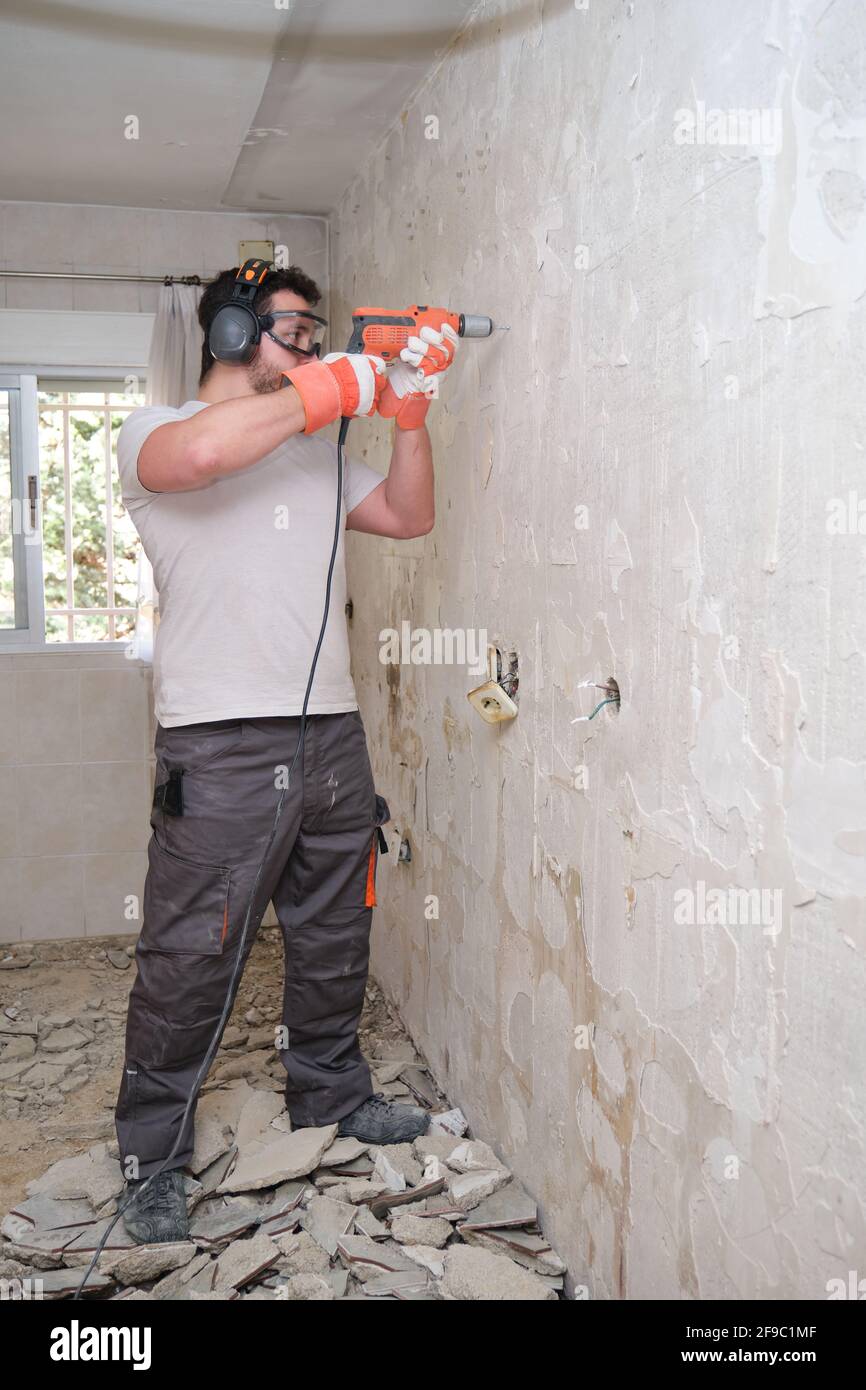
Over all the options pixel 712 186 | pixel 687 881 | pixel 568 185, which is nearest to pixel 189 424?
pixel 568 185

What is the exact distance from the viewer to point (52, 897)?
386 cm

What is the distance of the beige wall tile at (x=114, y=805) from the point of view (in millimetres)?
3867

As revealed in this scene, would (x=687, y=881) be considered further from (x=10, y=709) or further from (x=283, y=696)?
(x=10, y=709)

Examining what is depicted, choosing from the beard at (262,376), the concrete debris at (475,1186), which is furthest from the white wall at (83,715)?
the concrete debris at (475,1186)

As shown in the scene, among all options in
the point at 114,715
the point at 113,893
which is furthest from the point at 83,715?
the point at 113,893

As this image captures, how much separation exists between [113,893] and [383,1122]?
6.24 feet

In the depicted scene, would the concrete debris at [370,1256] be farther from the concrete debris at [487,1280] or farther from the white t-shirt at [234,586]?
the white t-shirt at [234,586]

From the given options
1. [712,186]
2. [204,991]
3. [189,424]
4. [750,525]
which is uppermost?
[712,186]

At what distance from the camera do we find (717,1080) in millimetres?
1345

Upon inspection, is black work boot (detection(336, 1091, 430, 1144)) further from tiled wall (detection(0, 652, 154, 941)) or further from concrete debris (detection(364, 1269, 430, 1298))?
tiled wall (detection(0, 652, 154, 941))

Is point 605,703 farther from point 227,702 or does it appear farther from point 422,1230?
point 422,1230

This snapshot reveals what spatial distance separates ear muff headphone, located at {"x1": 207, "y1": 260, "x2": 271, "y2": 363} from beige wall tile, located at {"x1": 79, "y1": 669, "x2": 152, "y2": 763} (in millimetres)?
1982

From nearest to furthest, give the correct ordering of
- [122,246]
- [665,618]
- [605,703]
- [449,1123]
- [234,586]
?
[665,618] → [605,703] → [234,586] → [449,1123] → [122,246]

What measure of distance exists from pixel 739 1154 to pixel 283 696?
44.9 inches
